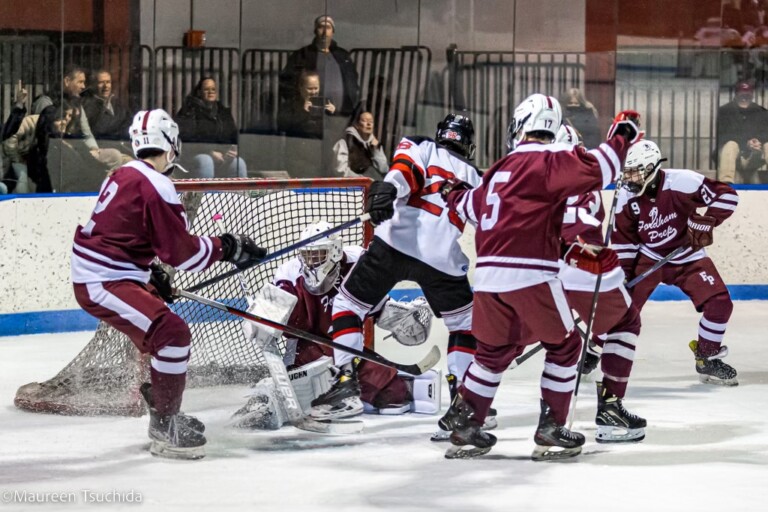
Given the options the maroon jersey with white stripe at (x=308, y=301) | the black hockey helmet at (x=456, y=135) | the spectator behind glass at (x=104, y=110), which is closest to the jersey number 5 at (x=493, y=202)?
the black hockey helmet at (x=456, y=135)

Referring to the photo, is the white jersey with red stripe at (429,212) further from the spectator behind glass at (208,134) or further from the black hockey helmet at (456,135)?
the spectator behind glass at (208,134)

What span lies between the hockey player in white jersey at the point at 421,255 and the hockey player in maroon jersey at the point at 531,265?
0.56m

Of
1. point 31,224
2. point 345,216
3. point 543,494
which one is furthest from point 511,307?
point 31,224

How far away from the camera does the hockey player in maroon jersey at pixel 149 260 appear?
4191 mm

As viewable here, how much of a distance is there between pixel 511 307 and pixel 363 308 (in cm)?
89

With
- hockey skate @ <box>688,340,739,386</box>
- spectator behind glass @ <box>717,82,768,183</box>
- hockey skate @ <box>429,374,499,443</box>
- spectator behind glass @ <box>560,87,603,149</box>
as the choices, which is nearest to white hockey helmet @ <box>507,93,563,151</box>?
hockey skate @ <box>429,374,499,443</box>

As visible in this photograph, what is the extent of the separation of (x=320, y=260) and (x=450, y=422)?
862 mm

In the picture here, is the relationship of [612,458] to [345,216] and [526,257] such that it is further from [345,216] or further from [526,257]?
[345,216]

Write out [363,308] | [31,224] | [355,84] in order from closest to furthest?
[363,308]
[31,224]
[355,84]

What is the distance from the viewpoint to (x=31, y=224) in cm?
666

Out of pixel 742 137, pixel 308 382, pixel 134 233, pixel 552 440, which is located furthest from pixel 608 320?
pixel 742 137

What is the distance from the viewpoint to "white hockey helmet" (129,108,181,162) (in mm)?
4305

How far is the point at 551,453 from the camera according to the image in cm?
428

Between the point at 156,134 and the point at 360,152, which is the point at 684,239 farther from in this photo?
the point at 360,152
